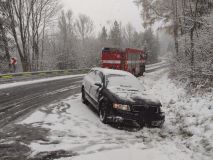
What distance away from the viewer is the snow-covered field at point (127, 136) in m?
6.47

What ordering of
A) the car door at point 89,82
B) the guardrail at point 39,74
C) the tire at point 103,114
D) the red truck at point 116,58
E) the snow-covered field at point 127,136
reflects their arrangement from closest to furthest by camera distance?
the snow-covered field at point 127,136 → the tire at point 103,114 → the car door at point 89,82 → the guardrail at point 39,74 → the red truck at point 116,58

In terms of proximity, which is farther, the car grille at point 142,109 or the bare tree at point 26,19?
the bare tree at point 26,19

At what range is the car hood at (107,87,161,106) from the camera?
8.70 meters

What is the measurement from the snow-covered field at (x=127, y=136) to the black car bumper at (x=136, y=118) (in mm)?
250

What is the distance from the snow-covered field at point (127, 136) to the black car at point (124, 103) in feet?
1.07

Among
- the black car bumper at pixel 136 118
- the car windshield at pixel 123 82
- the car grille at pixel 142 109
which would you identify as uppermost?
the car windshield at pixel 123 82

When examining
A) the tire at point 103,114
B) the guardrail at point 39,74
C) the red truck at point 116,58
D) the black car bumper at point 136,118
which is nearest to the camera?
the black car bumper at point 136,118

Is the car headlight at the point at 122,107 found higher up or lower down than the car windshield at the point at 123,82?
lower down

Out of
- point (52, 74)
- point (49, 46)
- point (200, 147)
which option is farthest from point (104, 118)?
point (49, 46)

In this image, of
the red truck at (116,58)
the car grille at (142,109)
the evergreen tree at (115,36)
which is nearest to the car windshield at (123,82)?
the car grille at (142,109)

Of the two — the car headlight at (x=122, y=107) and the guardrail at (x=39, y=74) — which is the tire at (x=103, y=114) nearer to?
the car headlight at (x=122, y=107)

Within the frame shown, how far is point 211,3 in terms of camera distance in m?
17.9

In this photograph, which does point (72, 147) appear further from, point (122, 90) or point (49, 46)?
point (49, 46)

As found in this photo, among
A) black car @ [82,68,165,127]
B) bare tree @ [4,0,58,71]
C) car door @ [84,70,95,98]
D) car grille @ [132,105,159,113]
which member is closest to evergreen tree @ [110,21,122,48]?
bare tree @ [4,0,58,71]
